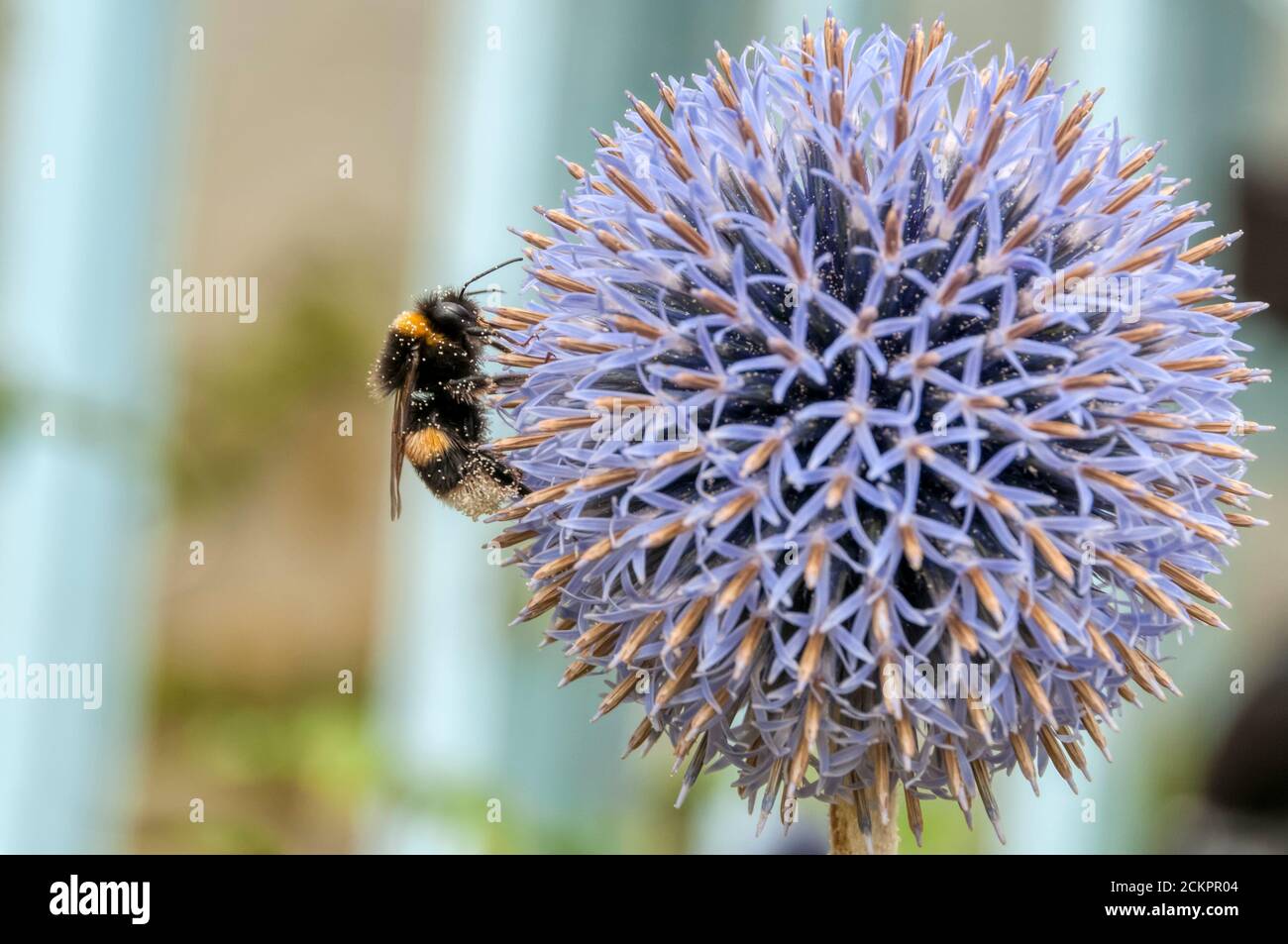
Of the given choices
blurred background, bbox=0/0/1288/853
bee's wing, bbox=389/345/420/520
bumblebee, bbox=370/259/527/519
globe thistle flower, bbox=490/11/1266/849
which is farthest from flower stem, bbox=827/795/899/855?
blurred background, bbox=0/0/1288/853

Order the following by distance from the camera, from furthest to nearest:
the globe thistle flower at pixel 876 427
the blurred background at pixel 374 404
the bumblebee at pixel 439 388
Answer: the blurred background at pixel 374 404, the bumblebee at pixel 439 388, the globe thistle flower at pixel 876 427

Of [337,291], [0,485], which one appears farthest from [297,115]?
[0,485]

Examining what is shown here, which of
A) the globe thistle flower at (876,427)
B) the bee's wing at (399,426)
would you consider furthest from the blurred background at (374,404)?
the globe thistle flower at (876,427)

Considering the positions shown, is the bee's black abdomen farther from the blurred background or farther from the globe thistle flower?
the blurred background

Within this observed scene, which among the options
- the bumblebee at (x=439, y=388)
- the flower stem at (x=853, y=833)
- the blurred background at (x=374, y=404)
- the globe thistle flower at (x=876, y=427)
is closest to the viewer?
the globe thistle flower at (x=876, y=427)

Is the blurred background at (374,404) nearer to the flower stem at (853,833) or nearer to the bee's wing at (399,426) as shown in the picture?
the bee's wing at (399,426)

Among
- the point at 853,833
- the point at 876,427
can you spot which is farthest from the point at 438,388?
the point at 853,833

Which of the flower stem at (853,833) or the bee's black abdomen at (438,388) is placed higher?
the bee's black abdomen at (438,388)
